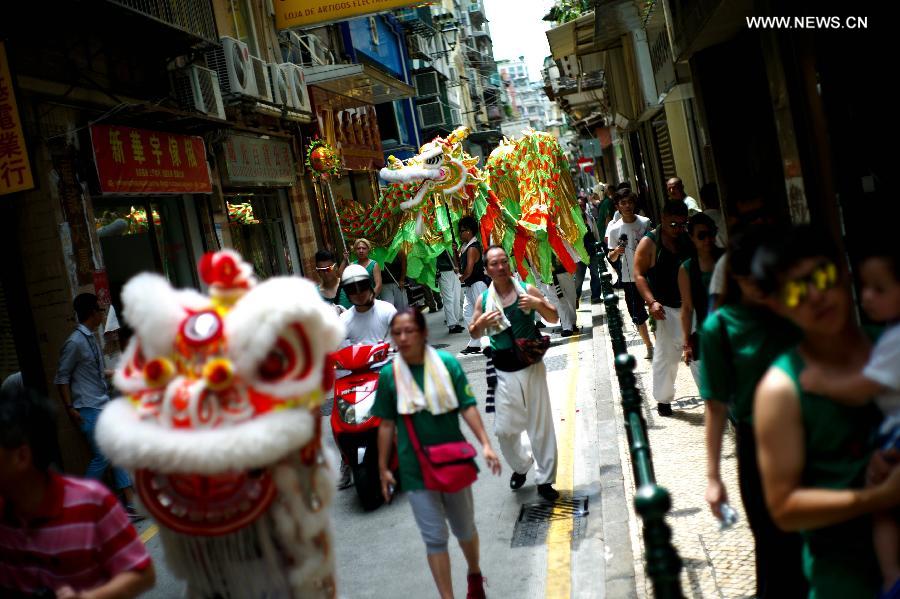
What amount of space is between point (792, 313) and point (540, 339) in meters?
4.35

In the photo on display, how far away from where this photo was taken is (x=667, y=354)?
8.69m

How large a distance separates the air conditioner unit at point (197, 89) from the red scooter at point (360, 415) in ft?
23.7

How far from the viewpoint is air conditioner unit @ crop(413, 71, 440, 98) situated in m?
43.9

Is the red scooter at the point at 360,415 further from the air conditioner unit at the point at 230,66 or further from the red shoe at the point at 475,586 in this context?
the air conditioner unit at the point at 230,66

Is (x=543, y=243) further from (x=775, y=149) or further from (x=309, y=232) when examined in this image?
(x=309, y=232)

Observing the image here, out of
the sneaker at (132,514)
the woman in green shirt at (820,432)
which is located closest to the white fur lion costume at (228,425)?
the woman in green shirt at (820,432)

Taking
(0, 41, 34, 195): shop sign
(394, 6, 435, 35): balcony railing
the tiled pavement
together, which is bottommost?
the tiled pavement

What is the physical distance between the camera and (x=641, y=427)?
4723 mm

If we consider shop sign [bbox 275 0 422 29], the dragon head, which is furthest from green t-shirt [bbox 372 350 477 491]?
shop sign [bbox 275 0 422 29]

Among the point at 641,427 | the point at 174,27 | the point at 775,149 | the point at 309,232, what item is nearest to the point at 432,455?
the point at 641,427

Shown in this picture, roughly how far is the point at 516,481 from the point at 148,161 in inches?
291

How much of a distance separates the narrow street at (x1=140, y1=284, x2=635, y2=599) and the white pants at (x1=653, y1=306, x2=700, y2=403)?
556 mm

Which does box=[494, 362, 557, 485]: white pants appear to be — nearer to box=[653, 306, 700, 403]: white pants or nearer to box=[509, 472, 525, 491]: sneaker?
box=[509, 472, 525, 491]: sneaker

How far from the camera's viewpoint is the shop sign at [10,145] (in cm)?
835
